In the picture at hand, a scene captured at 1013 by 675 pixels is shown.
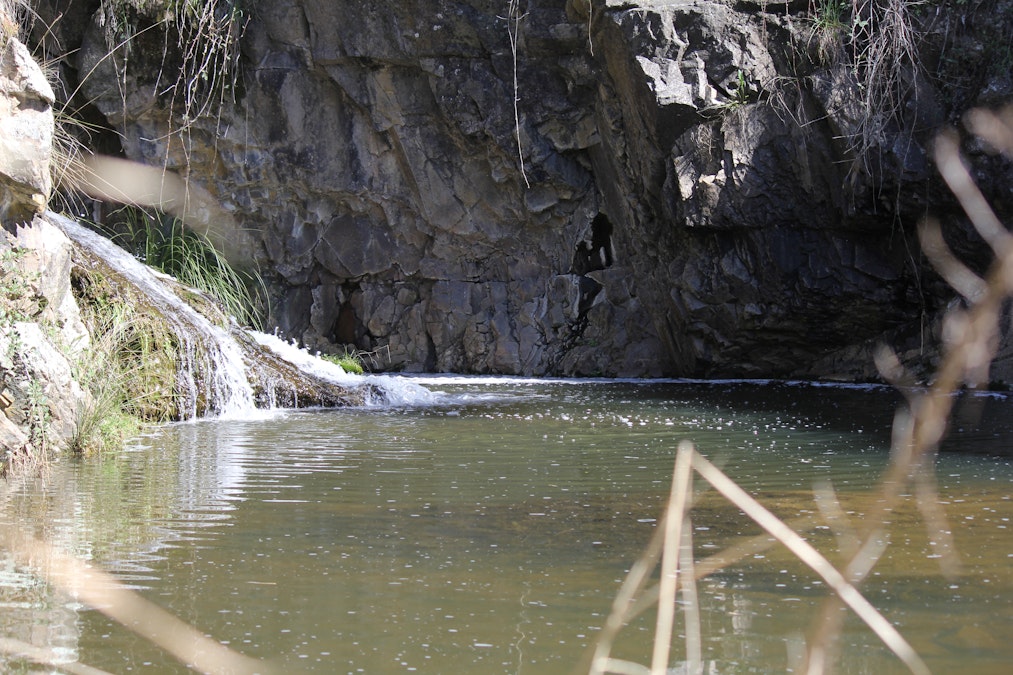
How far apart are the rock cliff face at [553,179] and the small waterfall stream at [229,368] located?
4.04 metres

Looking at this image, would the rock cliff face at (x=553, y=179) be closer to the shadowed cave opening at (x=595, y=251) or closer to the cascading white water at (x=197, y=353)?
the shadowed cave opening at (x=595, y=251)

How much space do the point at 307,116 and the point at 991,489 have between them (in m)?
11.5

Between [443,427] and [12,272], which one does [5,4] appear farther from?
[443,427]

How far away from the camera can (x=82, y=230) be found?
32.9ft

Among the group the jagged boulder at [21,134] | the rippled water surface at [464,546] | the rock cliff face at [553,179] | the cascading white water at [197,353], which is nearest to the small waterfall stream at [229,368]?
the cascading white water at [197,353]

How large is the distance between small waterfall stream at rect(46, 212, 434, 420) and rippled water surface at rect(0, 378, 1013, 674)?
53.9 inches

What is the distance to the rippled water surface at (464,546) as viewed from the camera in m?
2.55

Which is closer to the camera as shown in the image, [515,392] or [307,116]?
[515,392]

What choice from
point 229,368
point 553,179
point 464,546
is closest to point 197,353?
point 229,368

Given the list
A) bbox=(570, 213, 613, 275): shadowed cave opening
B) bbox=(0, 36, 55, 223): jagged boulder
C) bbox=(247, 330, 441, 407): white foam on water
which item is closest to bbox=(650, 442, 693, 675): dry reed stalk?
bbox=(0, 36, 55, 223): jagged boulder

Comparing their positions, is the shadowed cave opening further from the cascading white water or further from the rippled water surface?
the rippled water surface

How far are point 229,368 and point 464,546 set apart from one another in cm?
563

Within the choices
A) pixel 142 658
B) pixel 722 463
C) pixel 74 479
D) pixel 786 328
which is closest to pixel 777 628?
pixel 142 658

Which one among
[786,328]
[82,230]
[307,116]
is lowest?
[786,328]
